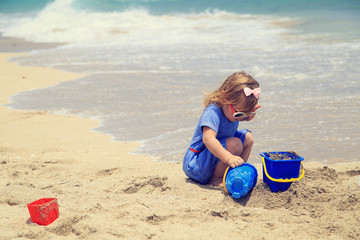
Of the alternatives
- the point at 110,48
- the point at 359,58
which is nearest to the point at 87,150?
the point at 359,58

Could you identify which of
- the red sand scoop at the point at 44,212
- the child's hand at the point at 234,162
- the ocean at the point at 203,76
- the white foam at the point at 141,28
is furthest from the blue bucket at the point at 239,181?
the white foam at the point at 141,28

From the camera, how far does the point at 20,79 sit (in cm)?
813

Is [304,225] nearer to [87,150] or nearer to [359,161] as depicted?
[359,161]

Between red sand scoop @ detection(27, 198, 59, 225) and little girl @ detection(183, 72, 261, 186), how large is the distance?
3.66 feet

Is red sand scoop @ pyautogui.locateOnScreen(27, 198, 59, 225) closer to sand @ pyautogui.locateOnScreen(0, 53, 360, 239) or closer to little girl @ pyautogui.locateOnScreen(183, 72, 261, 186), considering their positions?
sand @ pyautogui.locateOnScreen(0, 53, 360, 239)

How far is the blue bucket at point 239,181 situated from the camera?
2.89 meters

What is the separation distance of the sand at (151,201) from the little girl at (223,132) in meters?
0.15

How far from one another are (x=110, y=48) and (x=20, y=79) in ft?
13.2


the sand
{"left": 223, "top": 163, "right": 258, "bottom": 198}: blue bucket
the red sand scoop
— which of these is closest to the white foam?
the sand

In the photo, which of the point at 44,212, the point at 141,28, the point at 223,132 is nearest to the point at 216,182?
the point at 223,132

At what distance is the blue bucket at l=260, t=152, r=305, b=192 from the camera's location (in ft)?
9.48

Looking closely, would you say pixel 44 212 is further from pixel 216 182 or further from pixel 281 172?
pixel 281 172

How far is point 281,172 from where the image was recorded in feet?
9.54

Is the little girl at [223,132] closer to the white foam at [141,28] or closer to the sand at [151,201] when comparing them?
the sand at [151,201]
